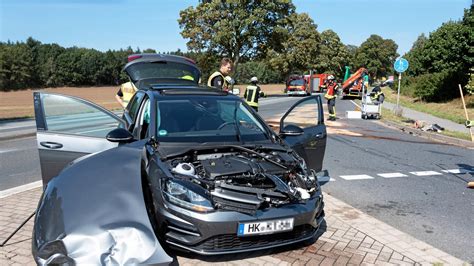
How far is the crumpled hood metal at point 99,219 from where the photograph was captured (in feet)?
9.22

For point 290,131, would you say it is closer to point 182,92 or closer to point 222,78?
point 182,92

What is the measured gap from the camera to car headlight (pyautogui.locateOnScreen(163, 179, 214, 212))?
3326 millimetres

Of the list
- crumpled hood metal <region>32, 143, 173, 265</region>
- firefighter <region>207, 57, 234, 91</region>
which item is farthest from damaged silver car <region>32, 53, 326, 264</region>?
firefighter <region>207, 57, 234, 91</region>

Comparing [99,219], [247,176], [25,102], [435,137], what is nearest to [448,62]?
[435,137]

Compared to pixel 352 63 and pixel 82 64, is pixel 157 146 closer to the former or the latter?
pixel 82 64

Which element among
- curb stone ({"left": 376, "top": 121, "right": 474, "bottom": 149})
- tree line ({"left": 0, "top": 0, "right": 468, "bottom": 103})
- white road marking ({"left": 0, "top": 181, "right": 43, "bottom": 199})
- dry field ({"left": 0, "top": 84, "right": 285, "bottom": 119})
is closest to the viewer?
white road marking ({"left": 0, "top": 181, "right": 43, "bottom": 199})

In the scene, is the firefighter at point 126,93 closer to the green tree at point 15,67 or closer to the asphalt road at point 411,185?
the asphalt road at point 411,185

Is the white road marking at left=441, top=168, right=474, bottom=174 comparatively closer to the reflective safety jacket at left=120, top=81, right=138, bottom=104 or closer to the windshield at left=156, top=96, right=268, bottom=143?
the windshield at left=156, top=96, right=268, bottom=143

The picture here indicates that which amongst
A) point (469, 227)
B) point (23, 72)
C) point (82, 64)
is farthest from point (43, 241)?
point (82, 64)

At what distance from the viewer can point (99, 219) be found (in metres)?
2.93

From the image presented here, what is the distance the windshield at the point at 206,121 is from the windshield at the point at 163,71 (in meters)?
4.27

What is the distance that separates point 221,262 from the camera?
3.67 metres

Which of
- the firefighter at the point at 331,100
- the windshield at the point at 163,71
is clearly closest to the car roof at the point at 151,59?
the windshield at the point at 163,71

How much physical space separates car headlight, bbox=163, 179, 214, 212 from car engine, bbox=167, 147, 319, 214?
3.5 inches
